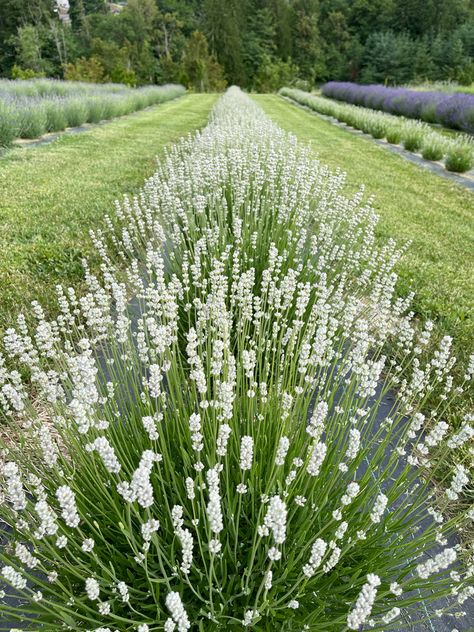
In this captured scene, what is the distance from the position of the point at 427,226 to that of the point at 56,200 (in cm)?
530

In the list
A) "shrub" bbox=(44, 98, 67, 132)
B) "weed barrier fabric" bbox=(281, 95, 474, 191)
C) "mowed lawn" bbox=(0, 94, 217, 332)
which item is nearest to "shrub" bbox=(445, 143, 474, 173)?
"weed barrier fabric" bbox=(281, 95, 474, 191)

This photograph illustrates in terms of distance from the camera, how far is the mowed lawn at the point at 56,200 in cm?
391

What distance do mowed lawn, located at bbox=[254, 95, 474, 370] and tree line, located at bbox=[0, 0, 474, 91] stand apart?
28.3 m

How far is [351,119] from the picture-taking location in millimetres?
16578

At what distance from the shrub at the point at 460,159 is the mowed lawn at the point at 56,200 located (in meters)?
6.64

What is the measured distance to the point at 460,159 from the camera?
9297 millimetres

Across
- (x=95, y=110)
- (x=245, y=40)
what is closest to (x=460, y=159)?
(x=95, y=110)

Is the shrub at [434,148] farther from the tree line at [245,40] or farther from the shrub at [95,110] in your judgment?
the tree line at [245,40]

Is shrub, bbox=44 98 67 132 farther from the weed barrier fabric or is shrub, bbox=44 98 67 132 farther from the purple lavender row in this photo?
the purple lavender row

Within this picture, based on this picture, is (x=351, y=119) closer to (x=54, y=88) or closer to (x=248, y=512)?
(x=54, y=88)

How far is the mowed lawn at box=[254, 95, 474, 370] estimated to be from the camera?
3.73 m

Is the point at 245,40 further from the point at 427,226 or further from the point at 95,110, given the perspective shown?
the point at 427,226

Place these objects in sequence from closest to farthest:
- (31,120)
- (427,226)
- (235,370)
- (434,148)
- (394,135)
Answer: (235,370) < (427,226) < (434,148) < (31,120) < (394,135)

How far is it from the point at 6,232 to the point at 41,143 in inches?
288
